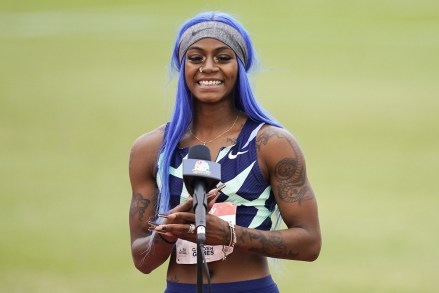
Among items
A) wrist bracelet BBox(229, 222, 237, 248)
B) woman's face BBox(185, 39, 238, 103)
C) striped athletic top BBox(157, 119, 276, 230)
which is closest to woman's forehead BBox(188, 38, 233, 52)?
woman's face BBox(185, 39, 238, 103)

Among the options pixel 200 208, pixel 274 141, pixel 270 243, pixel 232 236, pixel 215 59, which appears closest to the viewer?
pixel 200 208

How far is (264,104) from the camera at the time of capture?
579 inches

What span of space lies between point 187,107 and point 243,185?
1.46 ft

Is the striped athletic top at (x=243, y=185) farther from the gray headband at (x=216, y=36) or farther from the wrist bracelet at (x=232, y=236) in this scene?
the gray headband at (x=216, y=36)

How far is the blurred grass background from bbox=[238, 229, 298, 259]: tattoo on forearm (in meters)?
3.24

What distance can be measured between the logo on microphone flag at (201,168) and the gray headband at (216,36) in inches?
38.2

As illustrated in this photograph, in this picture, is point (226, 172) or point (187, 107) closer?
point (226, 172)

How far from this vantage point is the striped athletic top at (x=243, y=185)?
14.7ft

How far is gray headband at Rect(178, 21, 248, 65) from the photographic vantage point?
4.68 m

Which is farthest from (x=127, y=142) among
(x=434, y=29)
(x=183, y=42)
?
(x=183, y=42)

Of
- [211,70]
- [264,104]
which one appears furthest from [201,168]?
[264,104]

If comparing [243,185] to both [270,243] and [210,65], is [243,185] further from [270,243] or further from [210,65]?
[210,65]

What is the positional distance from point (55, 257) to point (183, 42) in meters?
6.23

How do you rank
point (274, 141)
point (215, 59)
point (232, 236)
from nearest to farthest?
point (232, 236), point (274, 141), point (215, 59)
